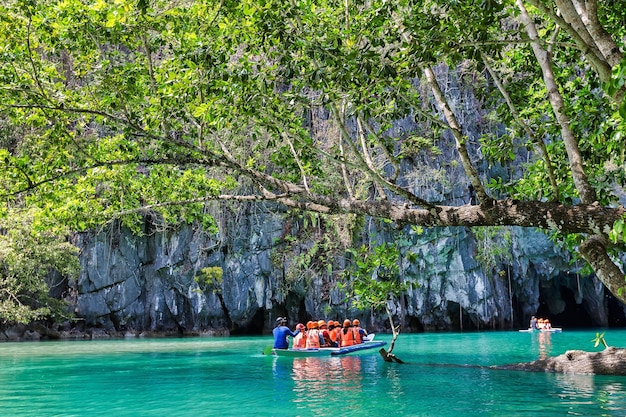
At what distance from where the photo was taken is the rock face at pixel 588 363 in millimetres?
9680

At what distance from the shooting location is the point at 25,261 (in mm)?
20578

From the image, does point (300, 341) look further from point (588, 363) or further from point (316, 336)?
point (588, 363)

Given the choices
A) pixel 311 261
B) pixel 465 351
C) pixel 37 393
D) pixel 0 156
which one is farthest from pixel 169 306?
pixel 0 156

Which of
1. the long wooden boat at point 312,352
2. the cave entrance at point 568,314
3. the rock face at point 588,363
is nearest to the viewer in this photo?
the rock face at point 588,363

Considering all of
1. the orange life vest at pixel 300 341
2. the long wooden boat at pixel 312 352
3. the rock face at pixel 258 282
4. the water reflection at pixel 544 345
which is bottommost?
the water reflection at pixel 544 345

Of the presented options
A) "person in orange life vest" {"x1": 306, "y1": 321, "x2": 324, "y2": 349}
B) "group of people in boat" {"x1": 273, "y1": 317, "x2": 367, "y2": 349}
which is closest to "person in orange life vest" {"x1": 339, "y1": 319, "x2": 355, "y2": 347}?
"group of people in boat" {"x1": 273, "y1": 317, "x2": 367, "y2": 349}

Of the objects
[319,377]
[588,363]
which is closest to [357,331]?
[319,377]

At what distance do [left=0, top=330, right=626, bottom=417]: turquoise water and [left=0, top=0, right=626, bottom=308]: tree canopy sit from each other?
8.16 feet

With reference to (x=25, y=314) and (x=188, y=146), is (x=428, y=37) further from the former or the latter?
(x=25, y=314)

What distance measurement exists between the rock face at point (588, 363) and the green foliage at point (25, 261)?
15.4m

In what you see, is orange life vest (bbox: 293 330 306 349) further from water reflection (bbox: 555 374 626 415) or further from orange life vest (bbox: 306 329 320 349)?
water reflection (bbox: 555 374 626 415)

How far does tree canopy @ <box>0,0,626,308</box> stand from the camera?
203 inches

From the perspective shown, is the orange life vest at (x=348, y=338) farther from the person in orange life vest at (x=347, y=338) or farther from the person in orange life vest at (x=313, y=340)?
the person in orange life vest at (x=313, y=340)

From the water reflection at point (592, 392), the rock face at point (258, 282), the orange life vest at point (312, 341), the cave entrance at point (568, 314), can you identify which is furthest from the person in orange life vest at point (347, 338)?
the cave entrance at point (568, 314)
